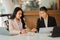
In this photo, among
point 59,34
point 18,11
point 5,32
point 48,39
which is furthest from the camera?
point 18,11

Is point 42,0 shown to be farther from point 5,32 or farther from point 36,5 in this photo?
point 5,32

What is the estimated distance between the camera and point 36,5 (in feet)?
13.8

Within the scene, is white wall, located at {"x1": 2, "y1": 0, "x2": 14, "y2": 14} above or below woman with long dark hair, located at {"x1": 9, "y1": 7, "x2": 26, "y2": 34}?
above

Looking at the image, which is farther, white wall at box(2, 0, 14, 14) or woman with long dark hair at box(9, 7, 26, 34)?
white wall at box(2, 0, 14, 14)

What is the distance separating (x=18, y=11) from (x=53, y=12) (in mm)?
1318

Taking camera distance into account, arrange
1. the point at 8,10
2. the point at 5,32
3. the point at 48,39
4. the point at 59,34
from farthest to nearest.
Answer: the point at 8,10
the point at 5,32
the point at 59,34
the point at 48,39

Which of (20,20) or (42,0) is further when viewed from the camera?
(42,0)

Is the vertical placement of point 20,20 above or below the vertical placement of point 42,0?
below

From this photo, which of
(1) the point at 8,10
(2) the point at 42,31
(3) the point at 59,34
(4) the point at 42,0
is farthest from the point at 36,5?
(3) the point at 59,34

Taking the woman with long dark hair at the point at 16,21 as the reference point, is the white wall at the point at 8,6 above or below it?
above

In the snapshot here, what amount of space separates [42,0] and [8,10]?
0.90m

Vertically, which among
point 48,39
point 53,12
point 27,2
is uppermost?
point 27,2

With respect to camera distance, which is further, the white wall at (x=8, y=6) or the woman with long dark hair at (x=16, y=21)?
the white wall at (x=8, y=6)

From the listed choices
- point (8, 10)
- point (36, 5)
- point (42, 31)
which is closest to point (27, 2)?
point (36, 5)
